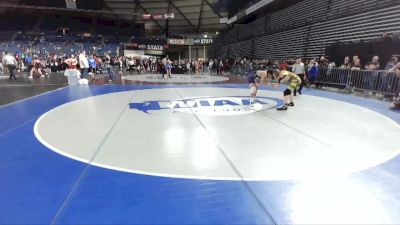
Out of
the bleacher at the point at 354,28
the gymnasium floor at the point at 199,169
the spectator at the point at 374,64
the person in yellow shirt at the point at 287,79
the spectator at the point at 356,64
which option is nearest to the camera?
the gymnasium floor at the point at 199,169

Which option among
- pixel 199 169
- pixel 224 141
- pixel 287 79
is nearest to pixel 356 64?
pixel 287 79

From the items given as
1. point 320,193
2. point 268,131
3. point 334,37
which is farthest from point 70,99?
point 334,37

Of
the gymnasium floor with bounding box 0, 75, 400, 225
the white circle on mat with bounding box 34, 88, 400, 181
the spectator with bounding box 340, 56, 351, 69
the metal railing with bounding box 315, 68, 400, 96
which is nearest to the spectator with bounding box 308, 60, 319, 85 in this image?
the metal railing with bounding box 315, 68, 400, 96

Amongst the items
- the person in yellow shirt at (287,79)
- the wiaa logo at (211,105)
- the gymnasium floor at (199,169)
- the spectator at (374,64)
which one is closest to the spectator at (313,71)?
the spectator at (374,64)

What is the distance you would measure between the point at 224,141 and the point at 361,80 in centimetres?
919

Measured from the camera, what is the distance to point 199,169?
367 cm

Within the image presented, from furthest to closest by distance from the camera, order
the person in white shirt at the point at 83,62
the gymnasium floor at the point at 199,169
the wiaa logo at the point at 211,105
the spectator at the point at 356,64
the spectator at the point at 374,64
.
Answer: the person in white shirt at the point at 83,62 → the spectator at the point at 356,64 → the spectator at the point at 374,64 → the wiaa logo at the point at 211,105 → the gymnasium floor at the point at 199,169

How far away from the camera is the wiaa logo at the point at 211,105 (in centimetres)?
739

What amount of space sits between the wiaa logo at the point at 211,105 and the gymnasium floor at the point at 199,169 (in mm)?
599

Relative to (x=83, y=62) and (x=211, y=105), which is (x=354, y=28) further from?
(x=83, y=62)

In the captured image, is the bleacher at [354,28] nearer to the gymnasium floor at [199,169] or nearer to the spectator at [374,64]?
the spectator at [374,64]

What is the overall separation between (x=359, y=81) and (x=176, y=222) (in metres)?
11.5

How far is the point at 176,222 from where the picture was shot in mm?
2523

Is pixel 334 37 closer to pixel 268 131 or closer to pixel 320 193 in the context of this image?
pixel 268 131
